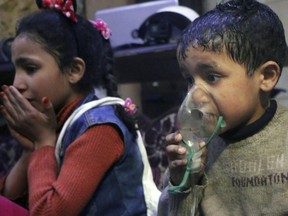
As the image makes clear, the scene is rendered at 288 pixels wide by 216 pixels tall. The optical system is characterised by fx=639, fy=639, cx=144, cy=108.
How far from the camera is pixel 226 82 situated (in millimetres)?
1402

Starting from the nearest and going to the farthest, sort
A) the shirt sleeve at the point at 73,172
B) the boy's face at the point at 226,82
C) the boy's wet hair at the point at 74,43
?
the boy's face at the point at 226,82, the shirt sleeve at the point at 73,172, the boy's wet hair at the point at 74,43

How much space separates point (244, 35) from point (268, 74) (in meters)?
0.11

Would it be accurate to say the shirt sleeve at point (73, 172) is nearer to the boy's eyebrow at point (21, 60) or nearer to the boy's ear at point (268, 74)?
the boy's eyebrow at point (21, 60)

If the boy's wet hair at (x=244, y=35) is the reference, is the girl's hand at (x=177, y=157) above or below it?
below

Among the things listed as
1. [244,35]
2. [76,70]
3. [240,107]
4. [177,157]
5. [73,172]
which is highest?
[244,35]

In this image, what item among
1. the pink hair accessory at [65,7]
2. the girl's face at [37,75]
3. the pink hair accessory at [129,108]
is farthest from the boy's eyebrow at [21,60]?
the pink hair accessory at [129,108]

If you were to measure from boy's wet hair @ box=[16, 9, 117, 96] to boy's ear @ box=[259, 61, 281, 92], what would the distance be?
74cm

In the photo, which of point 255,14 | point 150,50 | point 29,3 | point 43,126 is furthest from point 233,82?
point 29,3

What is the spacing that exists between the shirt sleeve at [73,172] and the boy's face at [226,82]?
469 millimetres

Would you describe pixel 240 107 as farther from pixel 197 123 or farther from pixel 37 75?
pixel 37 75

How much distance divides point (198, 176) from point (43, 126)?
0.58m

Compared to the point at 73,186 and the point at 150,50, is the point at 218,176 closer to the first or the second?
the point at 73,186

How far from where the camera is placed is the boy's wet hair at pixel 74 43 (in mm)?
1967

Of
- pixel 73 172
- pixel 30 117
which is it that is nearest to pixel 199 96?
pixel 73 172
